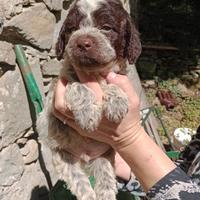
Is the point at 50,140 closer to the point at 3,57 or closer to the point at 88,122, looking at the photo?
the point at 88,122

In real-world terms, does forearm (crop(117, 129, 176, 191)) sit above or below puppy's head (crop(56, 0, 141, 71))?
below

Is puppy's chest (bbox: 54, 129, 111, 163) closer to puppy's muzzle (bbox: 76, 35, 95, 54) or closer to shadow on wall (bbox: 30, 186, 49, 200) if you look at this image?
puppy's muzzle (bbox: 76, 35, 95, 54)

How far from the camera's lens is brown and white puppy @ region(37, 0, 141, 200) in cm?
287

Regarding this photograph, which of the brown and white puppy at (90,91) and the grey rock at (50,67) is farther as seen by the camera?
the grey rock at (50,67)

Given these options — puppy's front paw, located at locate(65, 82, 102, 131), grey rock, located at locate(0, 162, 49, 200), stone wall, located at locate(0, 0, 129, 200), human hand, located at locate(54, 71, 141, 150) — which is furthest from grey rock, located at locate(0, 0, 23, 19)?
grey rock, located at locate(0, 162, 49, 200)

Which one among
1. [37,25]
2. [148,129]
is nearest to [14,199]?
[37,25]

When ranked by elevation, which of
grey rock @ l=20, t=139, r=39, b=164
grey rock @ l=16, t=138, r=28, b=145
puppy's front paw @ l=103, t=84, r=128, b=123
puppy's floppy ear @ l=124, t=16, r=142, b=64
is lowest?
grey rock @ l=20, t=139, r=39, b=164

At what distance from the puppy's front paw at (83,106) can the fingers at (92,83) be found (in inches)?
1.2

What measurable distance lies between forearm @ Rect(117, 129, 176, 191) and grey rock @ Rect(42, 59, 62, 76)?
1.75 metres

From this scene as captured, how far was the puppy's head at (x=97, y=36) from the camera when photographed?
2.86 m

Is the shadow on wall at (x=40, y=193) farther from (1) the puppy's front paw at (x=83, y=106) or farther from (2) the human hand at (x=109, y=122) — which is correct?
→ (1) the puppy's front paw at (x=83, y=106)

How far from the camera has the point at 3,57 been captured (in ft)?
12.3

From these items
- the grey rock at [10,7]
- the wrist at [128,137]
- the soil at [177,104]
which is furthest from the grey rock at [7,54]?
the soil at [177,104]

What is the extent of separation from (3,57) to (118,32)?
0.95 meters
